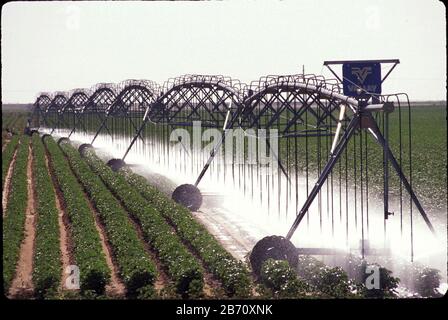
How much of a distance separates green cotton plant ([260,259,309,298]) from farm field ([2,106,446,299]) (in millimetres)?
21

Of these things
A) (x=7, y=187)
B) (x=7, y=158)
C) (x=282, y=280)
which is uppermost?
(x=7, y=158)

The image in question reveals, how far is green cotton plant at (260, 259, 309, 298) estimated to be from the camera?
1220cm

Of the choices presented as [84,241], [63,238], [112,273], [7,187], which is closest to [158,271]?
[112,273]

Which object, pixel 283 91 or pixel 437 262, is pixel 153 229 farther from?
pixel 437 262

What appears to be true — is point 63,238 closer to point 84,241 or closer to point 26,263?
point 84,241

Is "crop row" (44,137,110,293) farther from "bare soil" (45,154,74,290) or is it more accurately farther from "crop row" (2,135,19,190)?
"crop row" (2,135,19,190)

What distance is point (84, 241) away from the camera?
52.5 ft

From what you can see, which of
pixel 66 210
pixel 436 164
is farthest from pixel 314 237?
pixel 436 164

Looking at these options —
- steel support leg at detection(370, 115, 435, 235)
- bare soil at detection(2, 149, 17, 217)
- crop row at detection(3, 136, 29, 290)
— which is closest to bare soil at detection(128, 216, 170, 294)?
crop row at detection(3, 136, 29, 290)

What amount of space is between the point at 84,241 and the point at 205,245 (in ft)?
10.0

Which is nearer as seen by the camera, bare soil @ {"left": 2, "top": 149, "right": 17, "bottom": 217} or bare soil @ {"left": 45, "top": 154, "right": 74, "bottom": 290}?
bare soil @ {"left": 45, "top": 154, "right": 74, "bottom": 290}

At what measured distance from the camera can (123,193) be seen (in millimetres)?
23844
